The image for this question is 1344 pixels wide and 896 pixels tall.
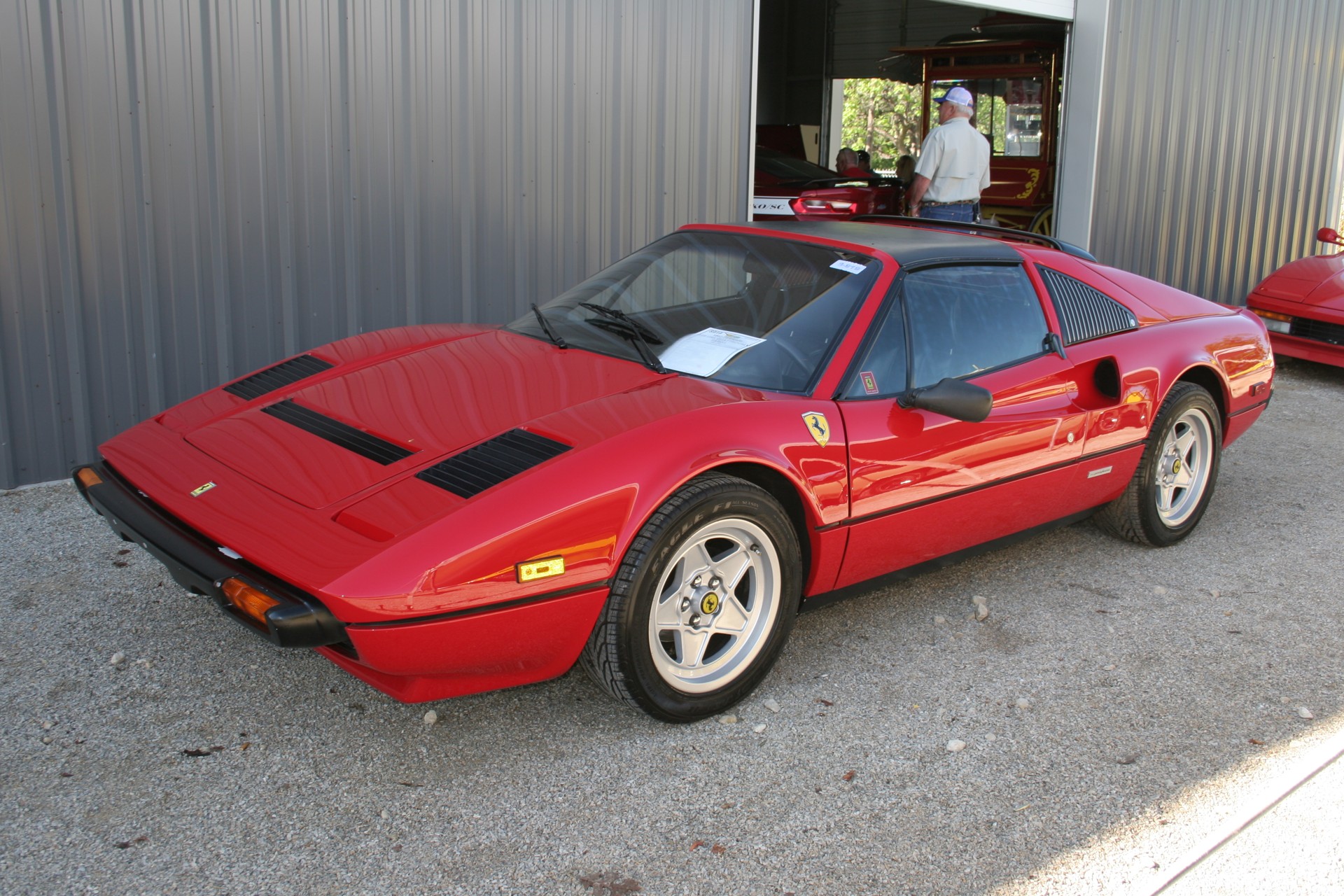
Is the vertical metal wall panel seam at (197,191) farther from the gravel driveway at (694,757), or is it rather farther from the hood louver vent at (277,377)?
the hood louver vent at (277,377)

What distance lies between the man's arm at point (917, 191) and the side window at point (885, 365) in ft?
13.3

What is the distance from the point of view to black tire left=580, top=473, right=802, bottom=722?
2.73m

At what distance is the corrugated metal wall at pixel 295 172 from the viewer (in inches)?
181

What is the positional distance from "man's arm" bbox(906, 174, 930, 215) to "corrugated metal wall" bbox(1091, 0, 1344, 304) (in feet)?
8.34

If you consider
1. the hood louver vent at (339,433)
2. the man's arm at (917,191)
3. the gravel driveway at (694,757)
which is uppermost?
the man's arm at (917,191)

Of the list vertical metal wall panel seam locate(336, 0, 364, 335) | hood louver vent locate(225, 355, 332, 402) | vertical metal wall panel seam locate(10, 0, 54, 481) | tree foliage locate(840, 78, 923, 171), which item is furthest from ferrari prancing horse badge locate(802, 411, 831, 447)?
tree foliage locate(840, 78, 923, 171)

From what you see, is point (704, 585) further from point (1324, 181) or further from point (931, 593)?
point (1324, 181)

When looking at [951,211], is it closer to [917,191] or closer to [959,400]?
[917,191]

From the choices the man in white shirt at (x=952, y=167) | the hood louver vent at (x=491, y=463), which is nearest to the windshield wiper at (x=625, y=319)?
the hood louver vent at (x=491, y=463)

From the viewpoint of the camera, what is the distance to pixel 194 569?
8.59ft

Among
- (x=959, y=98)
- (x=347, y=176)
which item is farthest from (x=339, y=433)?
(x=959, y=98)

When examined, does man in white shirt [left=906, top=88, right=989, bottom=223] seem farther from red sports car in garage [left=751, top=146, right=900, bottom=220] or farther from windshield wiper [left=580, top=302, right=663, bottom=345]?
windshield wiper [left=580, top=302, right=663, bottom=345]

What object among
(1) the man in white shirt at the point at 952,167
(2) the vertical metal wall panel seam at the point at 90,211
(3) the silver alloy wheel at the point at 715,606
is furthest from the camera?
(1) the man in white shirt at the point at 952,167

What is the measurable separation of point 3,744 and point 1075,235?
8.43m
